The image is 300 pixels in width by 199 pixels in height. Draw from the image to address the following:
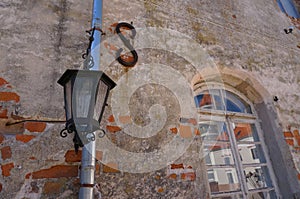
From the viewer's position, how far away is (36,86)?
70.4 inches

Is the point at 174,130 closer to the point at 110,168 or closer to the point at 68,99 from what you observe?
the point at 110,168

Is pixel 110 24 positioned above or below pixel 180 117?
above

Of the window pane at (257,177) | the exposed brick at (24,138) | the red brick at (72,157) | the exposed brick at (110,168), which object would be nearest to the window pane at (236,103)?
the window pane at (257,177)

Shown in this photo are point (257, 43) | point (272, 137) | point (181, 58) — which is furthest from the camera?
point (257, 43)

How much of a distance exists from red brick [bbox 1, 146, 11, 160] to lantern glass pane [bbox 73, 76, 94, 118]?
26.6 inches

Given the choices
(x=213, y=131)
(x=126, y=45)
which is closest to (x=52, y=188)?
(x=126, y=45)

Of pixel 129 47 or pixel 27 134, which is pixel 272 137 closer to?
pixel 129 47

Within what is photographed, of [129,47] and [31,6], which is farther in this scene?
[129,47]

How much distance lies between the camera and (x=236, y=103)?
3.02 metres

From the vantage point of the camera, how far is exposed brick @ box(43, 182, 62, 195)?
4.93 feet

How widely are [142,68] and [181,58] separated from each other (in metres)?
0.56

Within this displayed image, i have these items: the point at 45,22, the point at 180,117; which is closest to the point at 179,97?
the point at 180,117

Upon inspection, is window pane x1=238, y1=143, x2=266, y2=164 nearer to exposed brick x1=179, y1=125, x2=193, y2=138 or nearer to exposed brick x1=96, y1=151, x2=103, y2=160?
exposed brick x1=179, y1=125, x2=193, y2=138

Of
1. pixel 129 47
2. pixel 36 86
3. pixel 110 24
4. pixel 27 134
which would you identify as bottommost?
pixel 27 134
